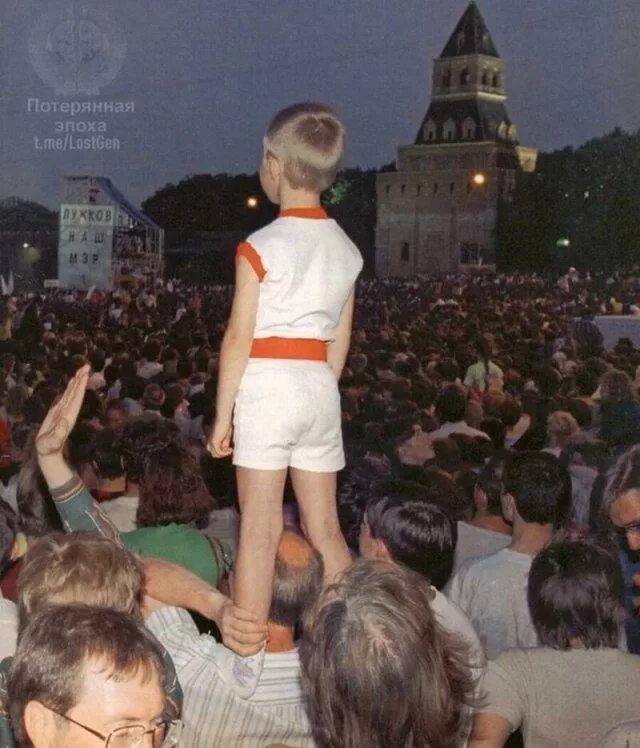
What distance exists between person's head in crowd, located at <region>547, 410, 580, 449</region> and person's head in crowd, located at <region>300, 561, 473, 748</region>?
4235 mm

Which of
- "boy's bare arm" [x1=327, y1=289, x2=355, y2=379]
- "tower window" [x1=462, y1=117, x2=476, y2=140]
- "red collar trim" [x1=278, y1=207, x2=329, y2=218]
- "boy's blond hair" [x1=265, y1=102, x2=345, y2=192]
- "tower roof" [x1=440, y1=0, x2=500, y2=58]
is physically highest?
"tower roof" [x1=440, y1=0, x2=500, y2=58]

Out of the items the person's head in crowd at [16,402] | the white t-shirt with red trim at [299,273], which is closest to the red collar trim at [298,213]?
the white t-shirt with red trim at [299,273]

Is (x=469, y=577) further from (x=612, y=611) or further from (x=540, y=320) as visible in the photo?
(x=540, y=320)

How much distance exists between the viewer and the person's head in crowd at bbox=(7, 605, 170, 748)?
6.08 feet

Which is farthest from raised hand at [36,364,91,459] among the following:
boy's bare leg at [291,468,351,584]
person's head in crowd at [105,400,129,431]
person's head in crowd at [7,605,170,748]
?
person's head in crowd at [105,400,129,431]

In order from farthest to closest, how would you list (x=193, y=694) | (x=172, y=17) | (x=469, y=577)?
(x=172, y=17)
(x=469, y=577)
(x=193, y=694)

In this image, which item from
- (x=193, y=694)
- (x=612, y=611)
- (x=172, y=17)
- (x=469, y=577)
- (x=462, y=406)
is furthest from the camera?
(x=172, y=17)

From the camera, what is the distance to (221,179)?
1127cm

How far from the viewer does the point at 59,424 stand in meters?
Result: 3.21

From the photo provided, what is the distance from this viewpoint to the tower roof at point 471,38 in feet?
35.7

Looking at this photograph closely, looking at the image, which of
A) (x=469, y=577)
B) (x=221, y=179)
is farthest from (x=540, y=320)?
(x=469, y=577)

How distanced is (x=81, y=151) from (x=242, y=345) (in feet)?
25.4

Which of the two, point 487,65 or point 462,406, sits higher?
point 487,65

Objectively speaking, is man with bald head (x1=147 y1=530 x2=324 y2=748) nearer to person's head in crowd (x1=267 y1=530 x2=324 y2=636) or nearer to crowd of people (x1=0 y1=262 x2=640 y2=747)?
crowd of people (x1=0 y1=262 x2=640 y2=747)
